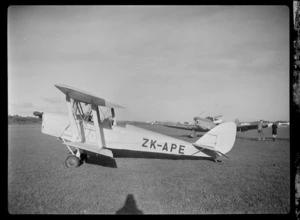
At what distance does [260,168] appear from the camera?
6699 mm

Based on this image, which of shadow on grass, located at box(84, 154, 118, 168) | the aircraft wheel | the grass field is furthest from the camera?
shadow on grass, located at box(84, 154, 118, 168)

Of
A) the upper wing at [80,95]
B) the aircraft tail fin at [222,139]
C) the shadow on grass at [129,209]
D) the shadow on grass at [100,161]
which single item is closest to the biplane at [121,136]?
the aircraft tail fin at [222,139]

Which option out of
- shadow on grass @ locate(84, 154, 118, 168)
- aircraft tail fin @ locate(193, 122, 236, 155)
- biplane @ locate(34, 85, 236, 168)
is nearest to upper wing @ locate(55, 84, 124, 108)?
biplane @ locate(34, 85, 236, 168)

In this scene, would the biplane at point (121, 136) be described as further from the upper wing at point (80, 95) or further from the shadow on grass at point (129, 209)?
the shadow on grass at point (129, 209)

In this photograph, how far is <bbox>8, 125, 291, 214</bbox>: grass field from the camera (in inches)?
148

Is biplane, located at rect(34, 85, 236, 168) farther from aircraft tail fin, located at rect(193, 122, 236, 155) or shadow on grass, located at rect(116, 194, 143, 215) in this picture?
shadow on grass, located at rect(116, 194, 143, 215)

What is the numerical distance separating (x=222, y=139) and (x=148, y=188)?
3.66m

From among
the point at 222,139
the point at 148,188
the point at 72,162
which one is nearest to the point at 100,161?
the point at 72,162

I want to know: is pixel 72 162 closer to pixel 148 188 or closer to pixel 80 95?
pixel 80 95

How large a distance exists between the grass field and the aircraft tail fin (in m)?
0.61
